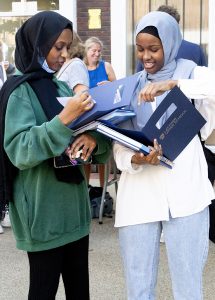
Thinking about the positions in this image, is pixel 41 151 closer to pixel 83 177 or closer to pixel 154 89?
pixel 83 177

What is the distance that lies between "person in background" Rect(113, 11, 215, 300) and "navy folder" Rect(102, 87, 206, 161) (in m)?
0.08

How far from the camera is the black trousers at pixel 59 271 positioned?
2279mm

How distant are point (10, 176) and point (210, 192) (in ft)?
2.97

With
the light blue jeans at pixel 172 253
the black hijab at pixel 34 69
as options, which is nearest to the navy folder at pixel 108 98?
the black hijab at pixel 34 69

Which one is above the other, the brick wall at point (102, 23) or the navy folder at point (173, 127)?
the brick wall at point (102, 23)

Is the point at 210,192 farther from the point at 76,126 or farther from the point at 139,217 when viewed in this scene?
the point at 76,126

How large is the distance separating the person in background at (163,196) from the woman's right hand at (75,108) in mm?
295

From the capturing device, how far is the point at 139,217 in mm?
2330

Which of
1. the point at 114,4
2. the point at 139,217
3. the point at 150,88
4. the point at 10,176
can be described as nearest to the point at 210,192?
the point at 139,217

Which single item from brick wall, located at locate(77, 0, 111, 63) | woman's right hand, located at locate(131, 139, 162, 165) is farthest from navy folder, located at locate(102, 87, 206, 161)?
brick wall, located at locate(77, 0, 111, 63)

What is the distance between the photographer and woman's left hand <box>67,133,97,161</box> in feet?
7.27

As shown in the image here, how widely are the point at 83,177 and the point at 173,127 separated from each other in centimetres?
50

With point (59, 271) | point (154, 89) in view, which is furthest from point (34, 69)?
point (59, 271)

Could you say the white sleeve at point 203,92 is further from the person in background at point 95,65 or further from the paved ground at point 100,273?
the person in background at point 95,65
